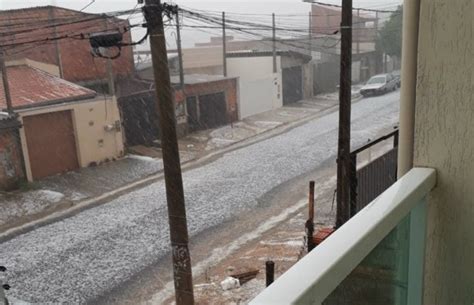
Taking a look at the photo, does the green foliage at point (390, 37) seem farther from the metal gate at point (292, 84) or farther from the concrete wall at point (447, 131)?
the concrete wall at point (447, 131)

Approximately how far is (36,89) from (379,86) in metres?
21.2

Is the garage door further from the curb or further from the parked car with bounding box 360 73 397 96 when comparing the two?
the parked car with bounding box 360 73 397 96

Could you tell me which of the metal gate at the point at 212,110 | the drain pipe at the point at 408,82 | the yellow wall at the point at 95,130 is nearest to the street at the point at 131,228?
the yellow wall at the point at 95,130

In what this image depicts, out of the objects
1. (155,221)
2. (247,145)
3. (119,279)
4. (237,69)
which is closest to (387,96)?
(237,69)

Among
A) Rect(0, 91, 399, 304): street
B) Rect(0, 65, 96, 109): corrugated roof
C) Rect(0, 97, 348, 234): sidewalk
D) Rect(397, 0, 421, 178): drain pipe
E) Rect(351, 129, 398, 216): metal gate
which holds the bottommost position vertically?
Rect(0, 91, 399, 304): street

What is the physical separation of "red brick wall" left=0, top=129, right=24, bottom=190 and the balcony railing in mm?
15444

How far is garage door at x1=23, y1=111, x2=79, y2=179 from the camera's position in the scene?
16.4 metres

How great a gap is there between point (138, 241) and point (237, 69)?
21.3 meters

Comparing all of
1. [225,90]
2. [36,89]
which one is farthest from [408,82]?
[225,90]

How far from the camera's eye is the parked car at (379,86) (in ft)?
102

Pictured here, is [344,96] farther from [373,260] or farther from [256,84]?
[256,84]

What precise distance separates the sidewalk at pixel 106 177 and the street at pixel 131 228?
99cm

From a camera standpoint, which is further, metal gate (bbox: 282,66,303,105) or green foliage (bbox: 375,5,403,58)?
green foliage (bbox: 375,5,403,58)

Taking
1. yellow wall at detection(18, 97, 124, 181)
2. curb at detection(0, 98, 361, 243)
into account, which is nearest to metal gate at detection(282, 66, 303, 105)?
curb at detection(0, 98, 361, 243)
